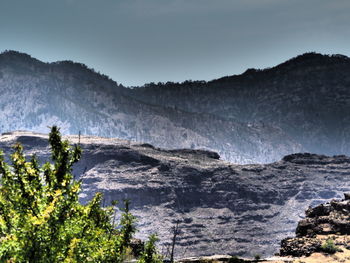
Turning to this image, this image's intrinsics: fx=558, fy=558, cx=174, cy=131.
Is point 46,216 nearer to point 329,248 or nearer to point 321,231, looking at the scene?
point 329,248

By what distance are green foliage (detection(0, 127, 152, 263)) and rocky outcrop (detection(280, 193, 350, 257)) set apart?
130ft

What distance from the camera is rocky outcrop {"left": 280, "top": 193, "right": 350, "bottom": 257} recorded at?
2488 inches

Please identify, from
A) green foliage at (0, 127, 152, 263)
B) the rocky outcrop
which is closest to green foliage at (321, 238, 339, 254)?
the rocky outcrop

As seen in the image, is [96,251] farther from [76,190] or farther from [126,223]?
[126,223]

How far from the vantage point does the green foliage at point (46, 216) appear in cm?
2041

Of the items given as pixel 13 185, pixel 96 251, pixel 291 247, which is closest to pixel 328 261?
pixel 291 247

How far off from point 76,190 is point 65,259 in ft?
10.6

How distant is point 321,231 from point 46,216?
5404 centimetres

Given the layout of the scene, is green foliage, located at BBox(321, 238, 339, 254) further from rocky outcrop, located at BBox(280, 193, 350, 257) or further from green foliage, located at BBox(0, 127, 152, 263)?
green foliage, located at BBox(0, 127, 152, 263)

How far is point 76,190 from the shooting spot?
23672mm

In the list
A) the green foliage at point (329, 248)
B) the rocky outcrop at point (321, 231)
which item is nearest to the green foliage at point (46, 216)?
the green foliage at point (329, 248)

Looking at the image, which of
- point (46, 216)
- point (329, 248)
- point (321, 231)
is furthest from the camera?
point (321, 231)

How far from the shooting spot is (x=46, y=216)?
1984 centimetres

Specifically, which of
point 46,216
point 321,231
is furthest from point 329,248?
point 46,216
